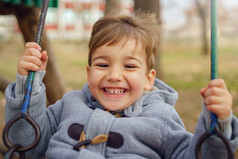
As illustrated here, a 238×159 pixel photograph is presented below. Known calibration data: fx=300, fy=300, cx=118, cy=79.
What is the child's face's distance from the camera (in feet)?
5.35

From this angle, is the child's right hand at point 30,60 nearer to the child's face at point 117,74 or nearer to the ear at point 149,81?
the child's face at point 117,74

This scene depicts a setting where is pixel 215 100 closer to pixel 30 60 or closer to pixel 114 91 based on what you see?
pixel 114 91

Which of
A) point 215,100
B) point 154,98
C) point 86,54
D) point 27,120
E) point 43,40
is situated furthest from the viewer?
point 86,54

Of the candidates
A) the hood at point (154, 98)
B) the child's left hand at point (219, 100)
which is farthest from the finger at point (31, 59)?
the child's left hand at point (219, 100)

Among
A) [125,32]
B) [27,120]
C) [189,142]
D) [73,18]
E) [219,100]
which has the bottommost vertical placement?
[189,142]

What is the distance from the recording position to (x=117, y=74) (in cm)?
160

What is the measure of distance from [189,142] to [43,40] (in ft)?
7.40

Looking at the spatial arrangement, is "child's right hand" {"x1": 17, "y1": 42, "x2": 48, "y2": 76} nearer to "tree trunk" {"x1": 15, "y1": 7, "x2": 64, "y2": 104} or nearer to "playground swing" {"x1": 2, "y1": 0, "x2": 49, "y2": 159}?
"playground swing" {"x1": 2, "y1": 0, "x2": 49, "y2": 159}

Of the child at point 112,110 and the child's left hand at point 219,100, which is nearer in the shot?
the child's left hand at point 219,100

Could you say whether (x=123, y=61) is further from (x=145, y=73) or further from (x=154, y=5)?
(x=154, y=5)

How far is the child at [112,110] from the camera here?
1.54m

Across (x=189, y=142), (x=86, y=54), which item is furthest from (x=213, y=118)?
(x=86, y=54)

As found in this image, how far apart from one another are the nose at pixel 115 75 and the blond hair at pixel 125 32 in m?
0.15

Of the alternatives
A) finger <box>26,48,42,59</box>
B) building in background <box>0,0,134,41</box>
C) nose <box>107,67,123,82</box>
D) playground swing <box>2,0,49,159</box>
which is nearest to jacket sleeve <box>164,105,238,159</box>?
nose <box>107,67,123,82</box>
